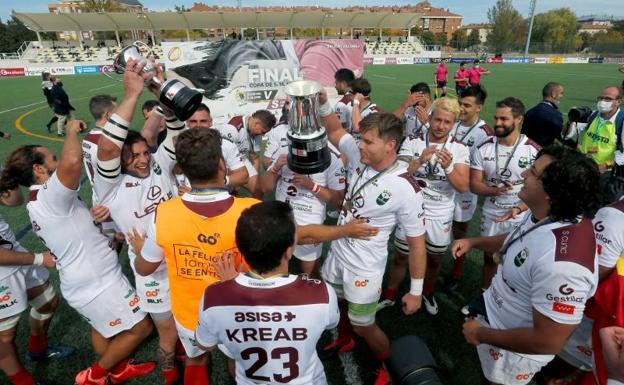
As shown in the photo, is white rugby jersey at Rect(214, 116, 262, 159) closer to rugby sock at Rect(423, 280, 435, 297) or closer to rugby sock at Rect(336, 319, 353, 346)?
rugby sock at Rect(336, 319, 353, 346)

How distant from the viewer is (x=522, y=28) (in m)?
81.3

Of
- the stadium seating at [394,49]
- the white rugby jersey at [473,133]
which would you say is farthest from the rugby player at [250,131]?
the stadium seating at [394,49]

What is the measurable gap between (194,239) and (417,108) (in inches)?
168

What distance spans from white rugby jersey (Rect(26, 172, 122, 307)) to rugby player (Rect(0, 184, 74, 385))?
1.16ft

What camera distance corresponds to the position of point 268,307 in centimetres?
180

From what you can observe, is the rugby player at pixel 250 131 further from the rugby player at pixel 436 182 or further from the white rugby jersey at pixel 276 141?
the rugby player at pixel 436 182

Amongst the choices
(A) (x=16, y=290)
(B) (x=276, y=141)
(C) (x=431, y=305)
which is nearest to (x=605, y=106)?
(C) (x=431, y=305)

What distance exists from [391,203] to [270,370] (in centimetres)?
173

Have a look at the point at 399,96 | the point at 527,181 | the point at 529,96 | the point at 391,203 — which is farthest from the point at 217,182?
the point at 529,96

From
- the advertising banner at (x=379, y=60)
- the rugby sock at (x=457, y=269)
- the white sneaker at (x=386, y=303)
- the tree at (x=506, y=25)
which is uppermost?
the tree at (x=506, y=25)

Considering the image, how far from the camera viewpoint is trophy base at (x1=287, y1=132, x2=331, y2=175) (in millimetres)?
2687

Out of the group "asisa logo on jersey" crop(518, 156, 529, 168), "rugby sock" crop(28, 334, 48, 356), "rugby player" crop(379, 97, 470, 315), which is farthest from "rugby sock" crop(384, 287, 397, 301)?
"rugby sock" crop(28, 334, 48, 356)

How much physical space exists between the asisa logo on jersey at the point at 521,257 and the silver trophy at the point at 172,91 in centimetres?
250

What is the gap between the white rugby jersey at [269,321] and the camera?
5.96ft
